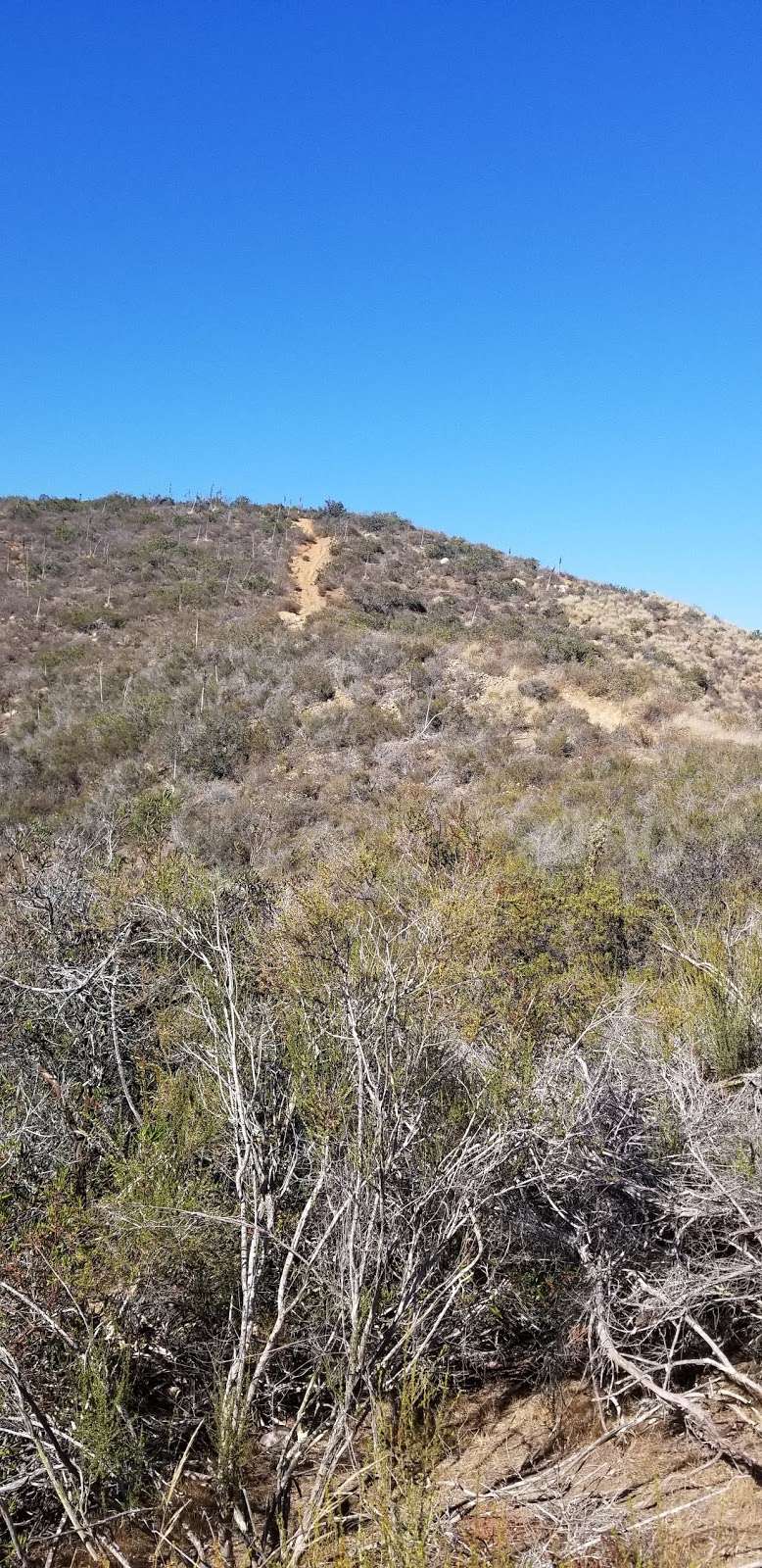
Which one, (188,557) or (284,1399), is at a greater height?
(188,557)

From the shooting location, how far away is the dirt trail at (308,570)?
25.1 meters

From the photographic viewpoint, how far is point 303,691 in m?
18.8

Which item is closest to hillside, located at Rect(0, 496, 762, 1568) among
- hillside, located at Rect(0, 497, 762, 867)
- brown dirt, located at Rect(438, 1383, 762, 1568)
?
brown dirt, located at Rect(438, 1383, 762, 1568)

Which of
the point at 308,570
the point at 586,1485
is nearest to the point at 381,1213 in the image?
the point at 586,1485

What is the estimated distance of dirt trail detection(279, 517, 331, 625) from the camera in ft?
82.3

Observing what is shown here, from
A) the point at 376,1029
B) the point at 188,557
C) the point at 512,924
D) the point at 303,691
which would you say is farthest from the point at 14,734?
the point at 376,1029

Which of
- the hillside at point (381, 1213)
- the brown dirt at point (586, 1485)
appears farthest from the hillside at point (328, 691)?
the brown dirt at point (586, 1485)

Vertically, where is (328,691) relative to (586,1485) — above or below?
above

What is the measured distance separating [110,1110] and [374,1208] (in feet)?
6.37

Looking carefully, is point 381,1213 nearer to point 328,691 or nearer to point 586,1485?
point 586,1485

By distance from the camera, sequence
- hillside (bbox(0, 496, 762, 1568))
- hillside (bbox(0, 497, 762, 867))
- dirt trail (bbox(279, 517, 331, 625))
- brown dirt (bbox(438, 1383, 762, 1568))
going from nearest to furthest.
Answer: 1. brown dirt (bbox(438, 1383, 762, 1568))
2. hillside (bbox(0, 496, 762, 1568))
3. hillside (bbox(0, 497, 762, 867))
4. dirt trail (bbox(279, 517, 331, 625))

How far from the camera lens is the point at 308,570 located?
29562mm

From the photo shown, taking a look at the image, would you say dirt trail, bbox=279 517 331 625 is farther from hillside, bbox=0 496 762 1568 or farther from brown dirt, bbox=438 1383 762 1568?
brown dirt, bbox=438 1383 762 1568

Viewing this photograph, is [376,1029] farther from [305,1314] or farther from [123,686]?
[123,686]
